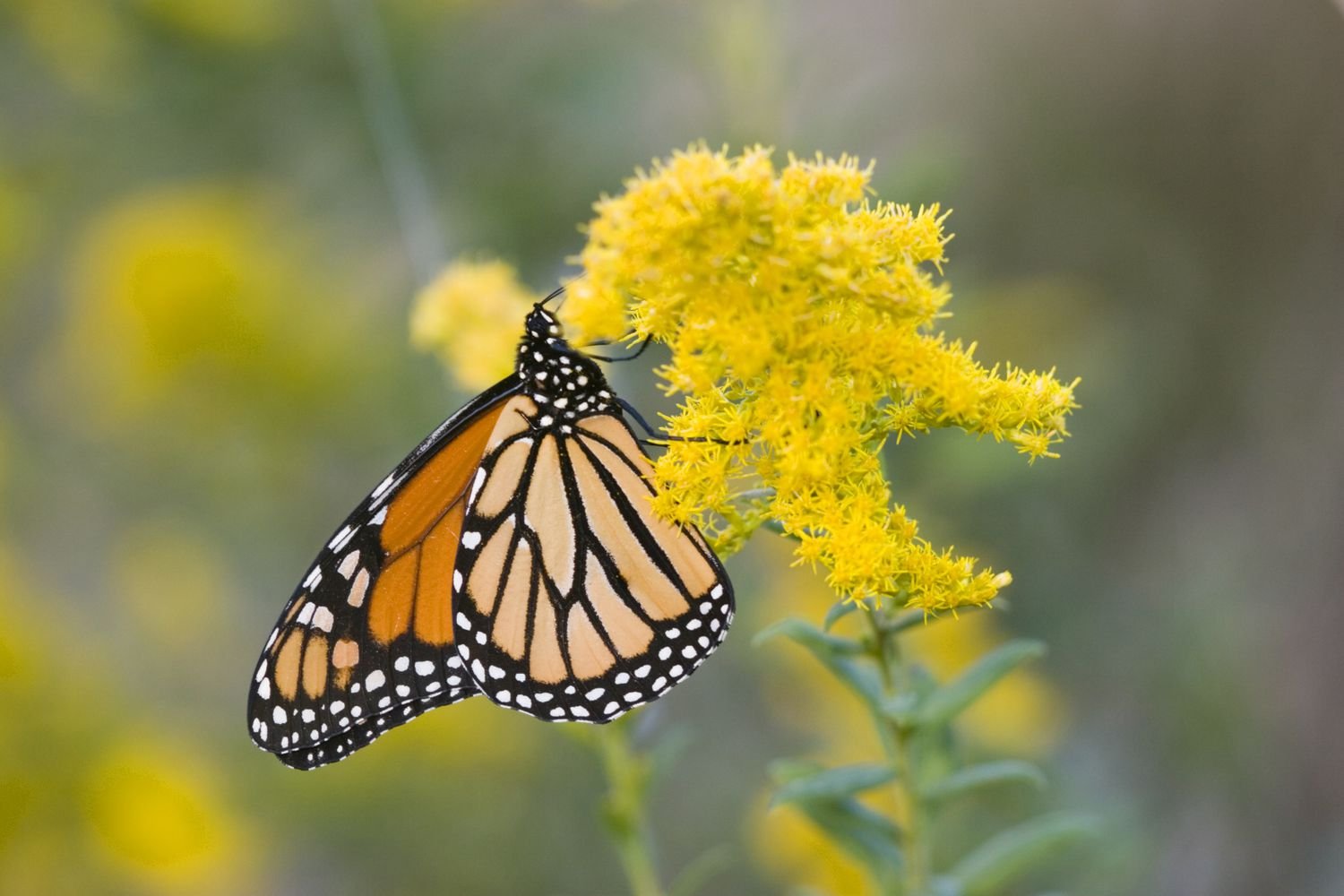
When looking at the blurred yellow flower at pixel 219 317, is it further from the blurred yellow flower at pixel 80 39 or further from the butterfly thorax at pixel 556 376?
the butterfly thorax at pixel 556 376

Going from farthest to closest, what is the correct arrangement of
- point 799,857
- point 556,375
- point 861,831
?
point 799,857 → point 556,375 → point 861,831

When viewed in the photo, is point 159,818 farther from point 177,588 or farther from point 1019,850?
point 1019,850

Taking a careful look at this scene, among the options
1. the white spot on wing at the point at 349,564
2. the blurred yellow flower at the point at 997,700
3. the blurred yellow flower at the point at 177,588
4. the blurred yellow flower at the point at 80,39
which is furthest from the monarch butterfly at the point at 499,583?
the blurred yellow flower at the point at 177,588

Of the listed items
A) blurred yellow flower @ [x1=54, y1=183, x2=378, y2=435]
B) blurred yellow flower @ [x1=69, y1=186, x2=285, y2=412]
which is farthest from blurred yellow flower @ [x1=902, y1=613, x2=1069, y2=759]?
blurred yellow flower @ [x1=69, y1=186, x2=285, y2=412]

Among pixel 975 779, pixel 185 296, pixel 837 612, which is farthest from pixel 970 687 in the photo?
pixel 185 296

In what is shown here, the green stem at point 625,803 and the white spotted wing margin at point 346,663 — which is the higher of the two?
the white spotted wing margin at point 346,663

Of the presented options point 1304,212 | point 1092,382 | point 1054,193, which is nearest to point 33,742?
point 1092,382

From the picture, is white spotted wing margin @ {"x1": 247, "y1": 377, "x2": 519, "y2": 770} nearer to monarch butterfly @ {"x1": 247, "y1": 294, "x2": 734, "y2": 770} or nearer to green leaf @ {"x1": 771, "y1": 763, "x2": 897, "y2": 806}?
monarch butterfly @ {"x1": 247, "y1": 294, "x2": 734, "y2": 770}
